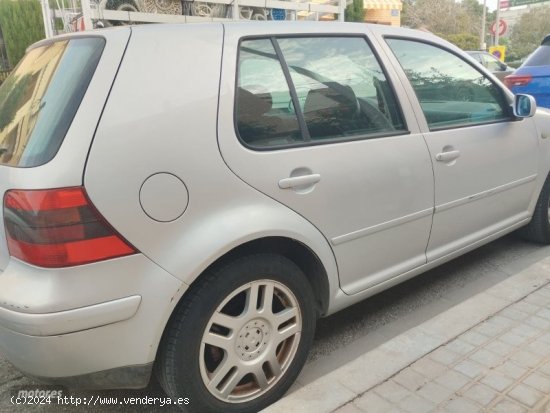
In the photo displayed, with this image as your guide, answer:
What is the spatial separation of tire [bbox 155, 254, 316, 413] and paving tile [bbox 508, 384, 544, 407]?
2.94 ft

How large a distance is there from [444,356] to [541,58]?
17.3 feet

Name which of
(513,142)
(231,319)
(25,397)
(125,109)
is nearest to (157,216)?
(125,109)

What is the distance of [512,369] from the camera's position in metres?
2.32

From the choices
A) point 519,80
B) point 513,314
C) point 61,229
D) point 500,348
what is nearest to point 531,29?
point 519,80

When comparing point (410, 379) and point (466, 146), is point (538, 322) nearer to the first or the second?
point (410, 379)

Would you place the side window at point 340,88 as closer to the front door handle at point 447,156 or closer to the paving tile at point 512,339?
the front door handle at point 447,156

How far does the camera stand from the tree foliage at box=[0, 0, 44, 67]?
18.0 metres

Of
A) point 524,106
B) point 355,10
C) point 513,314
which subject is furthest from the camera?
point 355,10

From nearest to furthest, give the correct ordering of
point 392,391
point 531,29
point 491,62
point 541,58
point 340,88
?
point 392,391
point 340,88
point 541,58
point 491,62
point 531,29

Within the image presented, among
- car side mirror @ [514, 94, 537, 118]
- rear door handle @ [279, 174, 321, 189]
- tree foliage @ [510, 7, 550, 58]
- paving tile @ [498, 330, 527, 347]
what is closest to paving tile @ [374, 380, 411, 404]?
paving tile @ [498, 330, 527, 347]

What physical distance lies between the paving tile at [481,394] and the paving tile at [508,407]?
0.12 feet

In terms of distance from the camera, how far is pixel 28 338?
1.76 m

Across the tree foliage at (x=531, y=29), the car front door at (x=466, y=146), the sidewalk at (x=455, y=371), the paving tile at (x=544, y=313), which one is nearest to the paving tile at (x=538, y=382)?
the sidewalk at (x=455, y=371)

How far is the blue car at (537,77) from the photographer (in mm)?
6117
